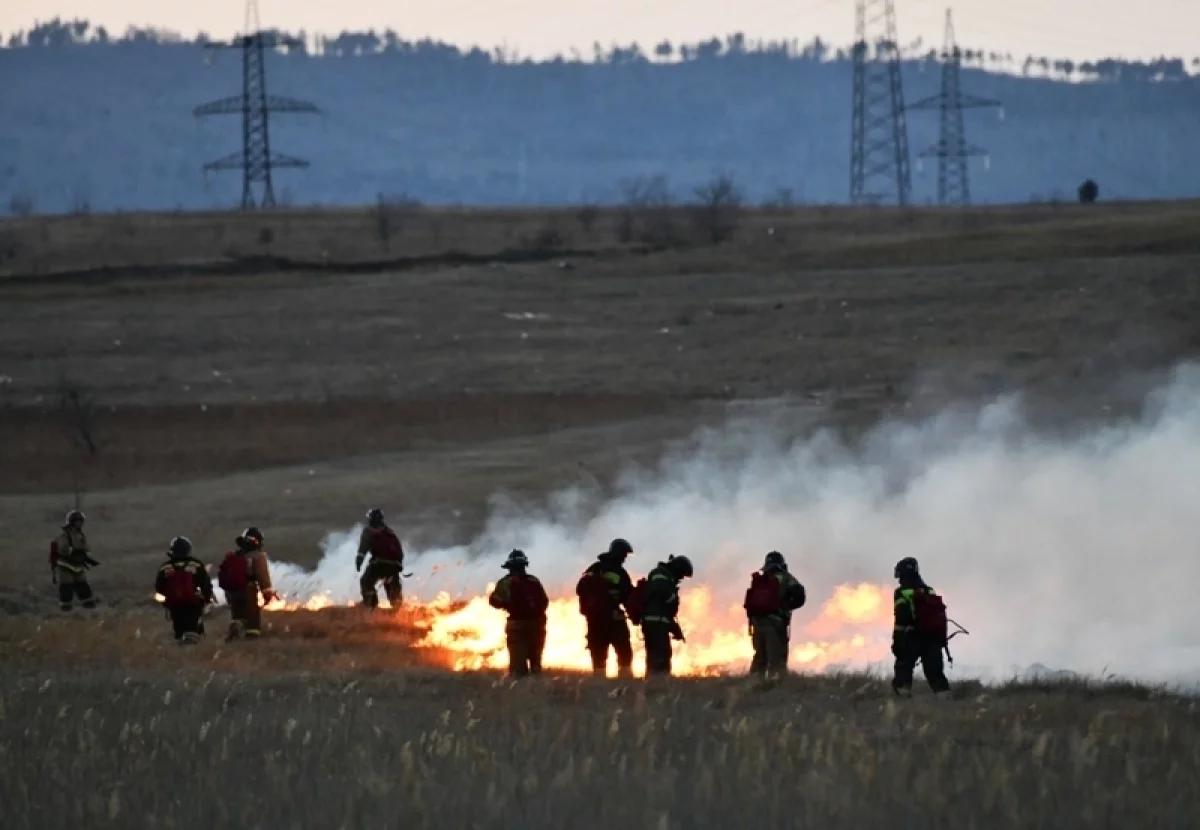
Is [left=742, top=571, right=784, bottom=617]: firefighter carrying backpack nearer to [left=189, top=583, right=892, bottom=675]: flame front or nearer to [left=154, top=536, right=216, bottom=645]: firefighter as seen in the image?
[left=189, top=583, right=892, bottom=675]: flame front

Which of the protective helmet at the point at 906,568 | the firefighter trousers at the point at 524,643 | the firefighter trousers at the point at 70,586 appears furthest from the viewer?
the firefighter trousers at the point at 70,586

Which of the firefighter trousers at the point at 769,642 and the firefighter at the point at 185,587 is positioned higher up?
the firefighter at the point at 185,587

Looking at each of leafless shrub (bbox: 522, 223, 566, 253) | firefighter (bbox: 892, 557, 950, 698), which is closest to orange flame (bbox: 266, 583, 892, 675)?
firefighter (bbox: 892, 557, 950, 698)

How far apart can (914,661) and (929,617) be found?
50 centimetres

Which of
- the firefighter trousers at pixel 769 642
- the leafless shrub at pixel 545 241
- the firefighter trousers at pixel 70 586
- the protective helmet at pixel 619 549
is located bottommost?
the firefighter trousers at pixel 769 642

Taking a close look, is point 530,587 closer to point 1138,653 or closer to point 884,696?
point 884,696

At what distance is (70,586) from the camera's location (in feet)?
86.9

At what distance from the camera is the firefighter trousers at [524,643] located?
64.8 ft

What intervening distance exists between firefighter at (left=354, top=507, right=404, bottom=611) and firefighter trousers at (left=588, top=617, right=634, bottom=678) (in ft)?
19.3

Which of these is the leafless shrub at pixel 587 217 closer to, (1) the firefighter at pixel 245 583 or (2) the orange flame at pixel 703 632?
(2) the orange flame at pixel 703 632

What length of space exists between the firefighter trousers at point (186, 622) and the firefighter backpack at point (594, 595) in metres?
4.69

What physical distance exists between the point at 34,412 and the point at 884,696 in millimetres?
38749

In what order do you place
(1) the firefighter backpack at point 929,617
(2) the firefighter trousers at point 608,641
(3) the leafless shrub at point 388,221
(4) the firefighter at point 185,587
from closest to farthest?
1. (1) the firefighter backpack at point 929,617
2. (2) the firefighter trousers at point 608,641
3. (4) the firefighter at point 185,587
4. (3) the leafless shrub at point 388,221

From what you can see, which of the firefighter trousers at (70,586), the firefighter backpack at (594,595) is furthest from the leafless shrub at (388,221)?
the firefighter backpack at (594,595)
